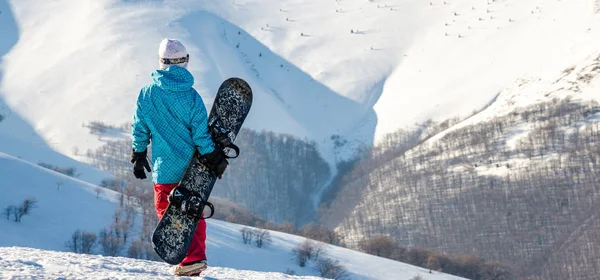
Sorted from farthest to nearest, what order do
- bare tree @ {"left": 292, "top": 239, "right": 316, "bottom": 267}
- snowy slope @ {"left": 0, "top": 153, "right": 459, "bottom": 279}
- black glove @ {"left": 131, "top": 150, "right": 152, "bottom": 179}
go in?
bare tree @ {"left": 292, "top": 239, "right": 316, "bottom": 267} < snowy slope @ {"left": 0, "top": 153, "right": 459, "bottom": 279} < black glove @ {"left": 131, "top": 150, "right": 152, "bottom": 179}

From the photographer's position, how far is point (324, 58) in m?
196

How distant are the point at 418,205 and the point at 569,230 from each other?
2441cm

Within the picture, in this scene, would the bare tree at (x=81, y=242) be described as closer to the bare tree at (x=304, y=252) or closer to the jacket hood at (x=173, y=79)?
the bare tree at (x=304, y=252)

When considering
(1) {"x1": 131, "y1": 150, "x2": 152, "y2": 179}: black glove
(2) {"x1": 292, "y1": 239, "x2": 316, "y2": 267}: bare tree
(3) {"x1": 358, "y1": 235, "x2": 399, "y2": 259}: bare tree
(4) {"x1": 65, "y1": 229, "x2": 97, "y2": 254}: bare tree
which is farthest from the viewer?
(3) {"x1": 358, "y1": 235, "x2": 399, "y2": 259}: bare tree

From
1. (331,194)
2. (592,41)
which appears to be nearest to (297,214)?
(331,194)

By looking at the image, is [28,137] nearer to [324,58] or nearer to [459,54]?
[324,58]

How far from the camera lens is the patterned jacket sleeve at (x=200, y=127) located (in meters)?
11.0

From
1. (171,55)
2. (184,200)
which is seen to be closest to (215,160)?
(184,200)

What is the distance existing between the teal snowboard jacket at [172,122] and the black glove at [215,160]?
77 millimetres

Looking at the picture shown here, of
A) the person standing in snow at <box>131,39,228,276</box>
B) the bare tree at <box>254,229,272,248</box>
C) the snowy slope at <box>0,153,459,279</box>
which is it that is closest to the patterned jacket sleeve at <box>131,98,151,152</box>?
the person standing in snow at <box>131,39,228,276</box>

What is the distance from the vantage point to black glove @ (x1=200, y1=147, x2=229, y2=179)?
11188 millimetres

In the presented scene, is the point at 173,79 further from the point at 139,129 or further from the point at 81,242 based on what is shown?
the point at 81,242

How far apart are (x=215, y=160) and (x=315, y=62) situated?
184 m

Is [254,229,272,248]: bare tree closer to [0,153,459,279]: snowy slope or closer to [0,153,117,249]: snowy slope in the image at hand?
[0,153,459,279]: snowy slope
